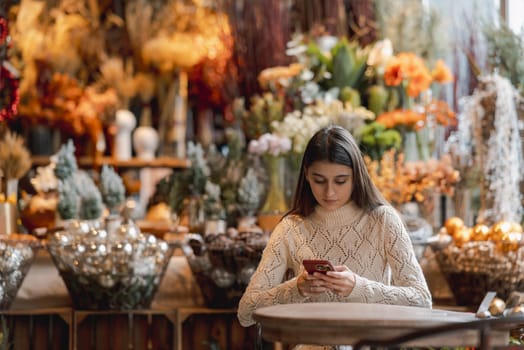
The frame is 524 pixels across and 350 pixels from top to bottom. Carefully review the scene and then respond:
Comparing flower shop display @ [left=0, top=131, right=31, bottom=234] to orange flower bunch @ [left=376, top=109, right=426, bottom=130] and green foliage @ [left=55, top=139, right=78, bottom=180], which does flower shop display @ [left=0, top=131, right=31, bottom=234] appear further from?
orange flower bunch @ [left=376, top=109, right=426, bottom=130]

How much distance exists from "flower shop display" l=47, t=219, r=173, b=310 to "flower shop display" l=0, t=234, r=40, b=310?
0.09m

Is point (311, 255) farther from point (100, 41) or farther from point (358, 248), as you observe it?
point (100, 41)

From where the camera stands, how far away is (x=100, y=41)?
695 centimetres

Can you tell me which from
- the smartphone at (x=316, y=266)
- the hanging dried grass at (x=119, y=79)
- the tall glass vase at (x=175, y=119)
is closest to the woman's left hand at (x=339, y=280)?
the smartphone at (x=316, y=266)

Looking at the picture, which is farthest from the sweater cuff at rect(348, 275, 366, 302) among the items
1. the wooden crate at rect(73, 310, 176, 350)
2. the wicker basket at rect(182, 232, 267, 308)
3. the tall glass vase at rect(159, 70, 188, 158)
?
the tall glass vase at rect(159, 70, 188, 158)

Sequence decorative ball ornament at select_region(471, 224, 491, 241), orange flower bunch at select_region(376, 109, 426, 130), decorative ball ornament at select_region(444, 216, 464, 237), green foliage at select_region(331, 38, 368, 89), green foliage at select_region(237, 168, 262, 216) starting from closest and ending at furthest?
1. decorative ball ornament at select_region(471, 224, 491, 241)
2. decorative ball ornament at select_region(444, 216, 464, 237)
3. green foliage at select_region(237, 168, 262, 216)
4. orange flower bunch at select_region(376, 109, 426, 130)
5. green foliage at select_region(331, 38, 368, 89)

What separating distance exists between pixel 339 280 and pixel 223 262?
1.63 meters

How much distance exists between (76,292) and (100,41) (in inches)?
124

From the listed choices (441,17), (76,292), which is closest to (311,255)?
(76,292)

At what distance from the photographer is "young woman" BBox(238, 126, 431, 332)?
2760 mm

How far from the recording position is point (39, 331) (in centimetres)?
423

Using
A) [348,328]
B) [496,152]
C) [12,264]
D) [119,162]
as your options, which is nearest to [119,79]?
[119,162]

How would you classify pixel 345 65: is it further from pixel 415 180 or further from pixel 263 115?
pixel 415 180

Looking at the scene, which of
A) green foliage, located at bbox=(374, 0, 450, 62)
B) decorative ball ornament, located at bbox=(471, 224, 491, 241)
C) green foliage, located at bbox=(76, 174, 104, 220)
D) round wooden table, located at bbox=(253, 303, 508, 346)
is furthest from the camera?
green foliage, located at bbox=(374, 0, 450, 62)
